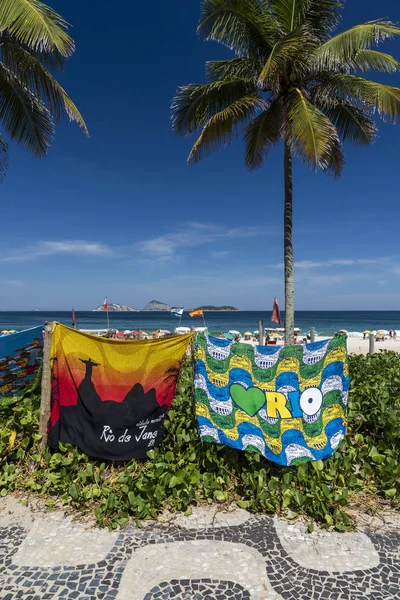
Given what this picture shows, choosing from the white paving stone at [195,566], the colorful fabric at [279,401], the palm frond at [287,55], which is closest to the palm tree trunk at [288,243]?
the palm frond at [287,55]

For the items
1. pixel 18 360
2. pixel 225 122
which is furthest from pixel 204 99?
pixel 18 360

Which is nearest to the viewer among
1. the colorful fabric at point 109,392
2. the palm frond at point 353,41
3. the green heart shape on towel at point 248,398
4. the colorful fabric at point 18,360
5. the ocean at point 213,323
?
the green heart shape on towel at point 248,398

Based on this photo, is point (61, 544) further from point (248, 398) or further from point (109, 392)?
point (248, 398)

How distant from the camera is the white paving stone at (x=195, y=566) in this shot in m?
2.49

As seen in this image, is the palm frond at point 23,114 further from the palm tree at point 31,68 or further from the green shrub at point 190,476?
the green shrub at point 190,476

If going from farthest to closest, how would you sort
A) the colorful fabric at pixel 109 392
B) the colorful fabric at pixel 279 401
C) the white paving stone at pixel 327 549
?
the colorful fabric at pixel 109 392, the colorful fabric at pixel 279 401, the white paving stone at pixel 327 549

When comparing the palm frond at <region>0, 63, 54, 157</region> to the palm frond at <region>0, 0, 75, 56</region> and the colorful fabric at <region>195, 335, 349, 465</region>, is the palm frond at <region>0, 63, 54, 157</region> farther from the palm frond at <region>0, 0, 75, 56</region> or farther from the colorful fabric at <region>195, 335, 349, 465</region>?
the colorful fabric at <region>195, 335, 349, 465</region>

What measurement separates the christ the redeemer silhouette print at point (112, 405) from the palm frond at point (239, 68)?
7.05m

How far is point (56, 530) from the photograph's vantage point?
124 inches

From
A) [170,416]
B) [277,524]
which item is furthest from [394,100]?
[277,524]

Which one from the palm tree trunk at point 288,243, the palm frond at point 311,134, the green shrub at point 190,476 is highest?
the palm frond at point 311,134

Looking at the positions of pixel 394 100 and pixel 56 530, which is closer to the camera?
pixel 56 530

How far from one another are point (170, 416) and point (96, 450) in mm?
924

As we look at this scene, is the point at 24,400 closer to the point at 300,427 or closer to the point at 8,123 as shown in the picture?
the point at 300,427
